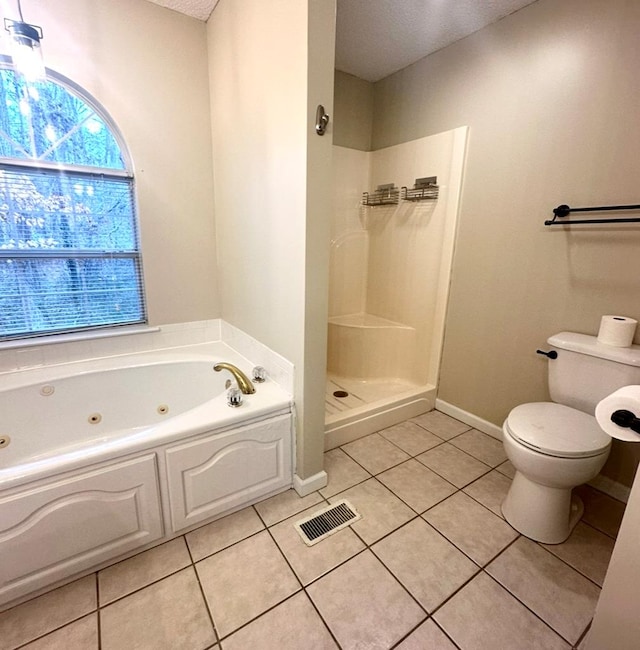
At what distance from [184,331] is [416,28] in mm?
2446

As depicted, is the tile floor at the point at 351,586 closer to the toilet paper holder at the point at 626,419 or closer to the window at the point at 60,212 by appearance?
the toilet paper holder at the point at 626,419

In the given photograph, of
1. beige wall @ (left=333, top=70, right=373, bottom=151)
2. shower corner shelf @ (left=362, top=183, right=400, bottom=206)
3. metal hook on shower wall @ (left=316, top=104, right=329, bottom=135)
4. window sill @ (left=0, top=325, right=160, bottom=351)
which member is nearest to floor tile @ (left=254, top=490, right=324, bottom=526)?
window sill @ (left=0, top=325, right=160, bottom=351)

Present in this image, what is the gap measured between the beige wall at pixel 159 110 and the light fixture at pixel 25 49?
60 cm

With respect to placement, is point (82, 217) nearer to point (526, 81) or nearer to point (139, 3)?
point (139, 3)

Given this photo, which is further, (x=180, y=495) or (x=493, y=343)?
(x=493, y=343)

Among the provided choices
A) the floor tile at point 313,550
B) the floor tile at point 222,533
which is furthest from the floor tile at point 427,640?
the floor tile at point 222,533

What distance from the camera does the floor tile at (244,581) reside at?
1.19 meters

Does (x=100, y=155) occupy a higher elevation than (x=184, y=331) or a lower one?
higher

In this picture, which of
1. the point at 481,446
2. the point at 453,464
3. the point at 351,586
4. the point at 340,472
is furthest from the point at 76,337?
the point at 481,446

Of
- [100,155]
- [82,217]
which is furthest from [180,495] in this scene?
[100,155]

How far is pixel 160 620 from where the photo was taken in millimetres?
1157

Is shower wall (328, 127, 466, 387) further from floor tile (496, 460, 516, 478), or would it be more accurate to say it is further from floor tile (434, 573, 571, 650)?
floor tile (434, 573, 571, 650)

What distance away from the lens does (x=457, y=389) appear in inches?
96.5

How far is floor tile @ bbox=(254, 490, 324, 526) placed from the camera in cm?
160
